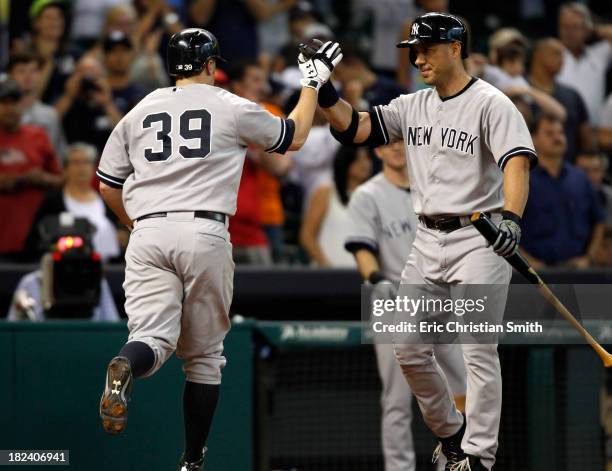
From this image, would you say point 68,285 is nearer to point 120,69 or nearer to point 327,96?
point 327,96

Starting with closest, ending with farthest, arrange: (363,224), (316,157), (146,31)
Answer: (363,224)
(316,157)
(146,31)

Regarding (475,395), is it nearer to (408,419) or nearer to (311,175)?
(408,419)

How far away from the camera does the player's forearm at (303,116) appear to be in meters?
5.50

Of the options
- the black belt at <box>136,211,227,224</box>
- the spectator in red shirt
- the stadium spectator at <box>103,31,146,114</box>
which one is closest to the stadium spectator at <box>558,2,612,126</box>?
the stadium spectator at <box>103,31,146,114</box>

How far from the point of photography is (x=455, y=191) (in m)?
5.41

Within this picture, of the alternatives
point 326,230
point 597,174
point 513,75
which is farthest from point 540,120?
point 326,230

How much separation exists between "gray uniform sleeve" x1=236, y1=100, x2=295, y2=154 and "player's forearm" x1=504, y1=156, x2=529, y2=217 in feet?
3.20

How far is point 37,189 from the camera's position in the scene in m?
8.45

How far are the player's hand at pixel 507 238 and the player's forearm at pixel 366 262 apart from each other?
163cm

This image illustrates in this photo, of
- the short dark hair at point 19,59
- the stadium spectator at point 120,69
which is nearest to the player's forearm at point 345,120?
the stadium spectator at point 120,69

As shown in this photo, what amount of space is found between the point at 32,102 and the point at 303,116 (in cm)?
402

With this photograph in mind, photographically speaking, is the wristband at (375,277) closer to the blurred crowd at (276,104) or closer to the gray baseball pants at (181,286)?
the gray baseball pants at (181,286)

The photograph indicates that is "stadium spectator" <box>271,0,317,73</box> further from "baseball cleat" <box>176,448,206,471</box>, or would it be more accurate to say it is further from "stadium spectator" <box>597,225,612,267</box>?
"baseball cleat" <box>176,448,206,471</box>

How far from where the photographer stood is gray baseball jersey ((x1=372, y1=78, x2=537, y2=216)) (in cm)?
529
